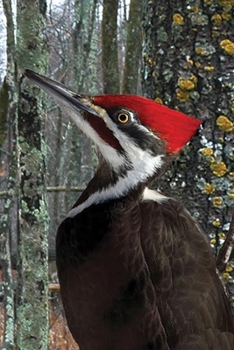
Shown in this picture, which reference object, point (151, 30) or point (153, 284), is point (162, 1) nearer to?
point (151, 30)

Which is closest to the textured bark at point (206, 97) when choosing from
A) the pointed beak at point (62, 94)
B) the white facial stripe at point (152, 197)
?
the white facial stripe at point (152, 197)

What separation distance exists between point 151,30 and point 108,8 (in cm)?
412

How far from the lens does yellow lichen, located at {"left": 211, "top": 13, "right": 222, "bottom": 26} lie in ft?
6.76

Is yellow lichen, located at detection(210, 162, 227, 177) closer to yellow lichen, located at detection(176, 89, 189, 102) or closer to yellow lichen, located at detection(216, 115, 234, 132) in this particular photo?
yellow lichen, located at detection(216, 115, 234, 132)

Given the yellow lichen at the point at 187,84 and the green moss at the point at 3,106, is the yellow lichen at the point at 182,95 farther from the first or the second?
the green moss at the point at 3,106

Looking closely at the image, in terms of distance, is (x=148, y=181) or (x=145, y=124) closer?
(x=145, y=124)

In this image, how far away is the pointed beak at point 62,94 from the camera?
5.36 feet

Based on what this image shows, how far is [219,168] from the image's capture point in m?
2.06

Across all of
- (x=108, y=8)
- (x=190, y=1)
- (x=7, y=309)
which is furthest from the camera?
(x=108, y=8)

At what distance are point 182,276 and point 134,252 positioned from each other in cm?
16

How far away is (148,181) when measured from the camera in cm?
189

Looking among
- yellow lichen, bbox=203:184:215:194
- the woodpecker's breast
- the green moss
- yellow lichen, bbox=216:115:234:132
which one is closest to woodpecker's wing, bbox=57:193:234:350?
the woodpecker's breast

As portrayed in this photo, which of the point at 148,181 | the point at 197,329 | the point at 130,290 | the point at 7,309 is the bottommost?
the point at 7,309

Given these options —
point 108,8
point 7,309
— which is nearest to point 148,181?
point 7,309
